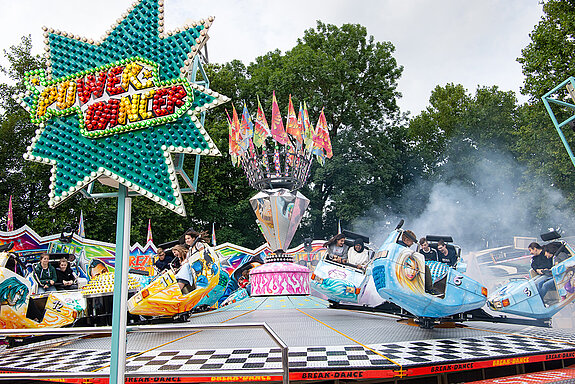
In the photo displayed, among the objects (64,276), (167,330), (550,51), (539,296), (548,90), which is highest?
(550,51)

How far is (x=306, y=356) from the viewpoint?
4562mm

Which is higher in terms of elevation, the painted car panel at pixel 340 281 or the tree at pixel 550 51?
the tree at pixel 550 51

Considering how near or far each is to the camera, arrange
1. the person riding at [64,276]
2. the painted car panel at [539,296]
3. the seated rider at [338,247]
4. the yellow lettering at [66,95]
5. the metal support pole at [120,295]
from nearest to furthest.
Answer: the metal support pole at [120,295] → the yellow lettering at [66,95] → the painted car panel at [539,296] → the person riding at [64,276] → the seated rider at [338,247]

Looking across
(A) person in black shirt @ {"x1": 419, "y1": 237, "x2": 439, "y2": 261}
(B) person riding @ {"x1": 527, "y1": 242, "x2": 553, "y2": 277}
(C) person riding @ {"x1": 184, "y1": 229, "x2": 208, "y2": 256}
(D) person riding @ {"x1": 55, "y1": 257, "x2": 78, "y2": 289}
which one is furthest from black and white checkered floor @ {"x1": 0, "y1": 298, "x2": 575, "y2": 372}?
(D) person riding @ {"x1": 55, "y1": 257, "x2": 78, "y2": 289}

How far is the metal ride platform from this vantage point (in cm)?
404

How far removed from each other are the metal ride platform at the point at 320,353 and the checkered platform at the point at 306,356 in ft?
0.03

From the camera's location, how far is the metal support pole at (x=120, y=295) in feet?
11.4

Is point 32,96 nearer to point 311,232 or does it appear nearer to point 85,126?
point 85,126

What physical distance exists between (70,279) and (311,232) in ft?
61.6

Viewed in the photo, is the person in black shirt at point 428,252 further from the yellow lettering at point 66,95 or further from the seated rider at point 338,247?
the yellow lettering at point 66,95

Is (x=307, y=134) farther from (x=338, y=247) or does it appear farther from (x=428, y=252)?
(x=428, y=252)

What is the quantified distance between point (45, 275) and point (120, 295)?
6665 mm

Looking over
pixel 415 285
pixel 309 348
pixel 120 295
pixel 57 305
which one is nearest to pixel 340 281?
pixel 415 285

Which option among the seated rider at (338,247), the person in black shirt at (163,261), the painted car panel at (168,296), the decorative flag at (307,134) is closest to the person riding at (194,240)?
the painted car panel at (168,296)
